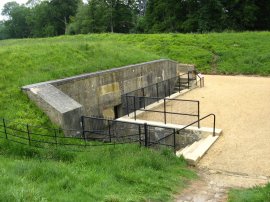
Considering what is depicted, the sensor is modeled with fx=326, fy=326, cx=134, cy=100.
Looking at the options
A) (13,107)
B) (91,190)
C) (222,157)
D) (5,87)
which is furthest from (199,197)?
(5,87)

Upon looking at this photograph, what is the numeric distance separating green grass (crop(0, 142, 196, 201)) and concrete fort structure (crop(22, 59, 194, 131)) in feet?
5.91

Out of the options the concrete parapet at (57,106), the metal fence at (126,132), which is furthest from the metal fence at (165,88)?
the concrete parapet at (57,106)

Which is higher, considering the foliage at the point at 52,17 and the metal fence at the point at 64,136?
the foliage at the point at 52,17

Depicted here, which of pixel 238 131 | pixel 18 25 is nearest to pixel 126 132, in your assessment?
pixel 238 131

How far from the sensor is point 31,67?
1298cm

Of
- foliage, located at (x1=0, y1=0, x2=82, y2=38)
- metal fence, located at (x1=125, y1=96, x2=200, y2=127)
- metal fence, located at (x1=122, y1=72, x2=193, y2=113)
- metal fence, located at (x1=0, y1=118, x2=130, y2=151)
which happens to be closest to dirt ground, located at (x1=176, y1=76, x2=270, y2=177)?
metal fence, located at (x1=125, y1=96, x2=200, y2=127)

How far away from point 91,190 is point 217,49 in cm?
2247

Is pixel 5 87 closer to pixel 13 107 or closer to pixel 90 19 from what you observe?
pixel 13 107

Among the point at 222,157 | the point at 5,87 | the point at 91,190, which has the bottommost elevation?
the point at 222,157

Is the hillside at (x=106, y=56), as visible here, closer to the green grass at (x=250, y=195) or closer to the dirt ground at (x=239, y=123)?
the dirt ground at (x=239, y=123)

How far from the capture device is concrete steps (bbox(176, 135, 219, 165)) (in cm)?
879

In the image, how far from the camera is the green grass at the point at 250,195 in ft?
18.6

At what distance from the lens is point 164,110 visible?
12062 millimetres

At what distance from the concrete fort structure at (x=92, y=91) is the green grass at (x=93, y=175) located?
70.9 inches
